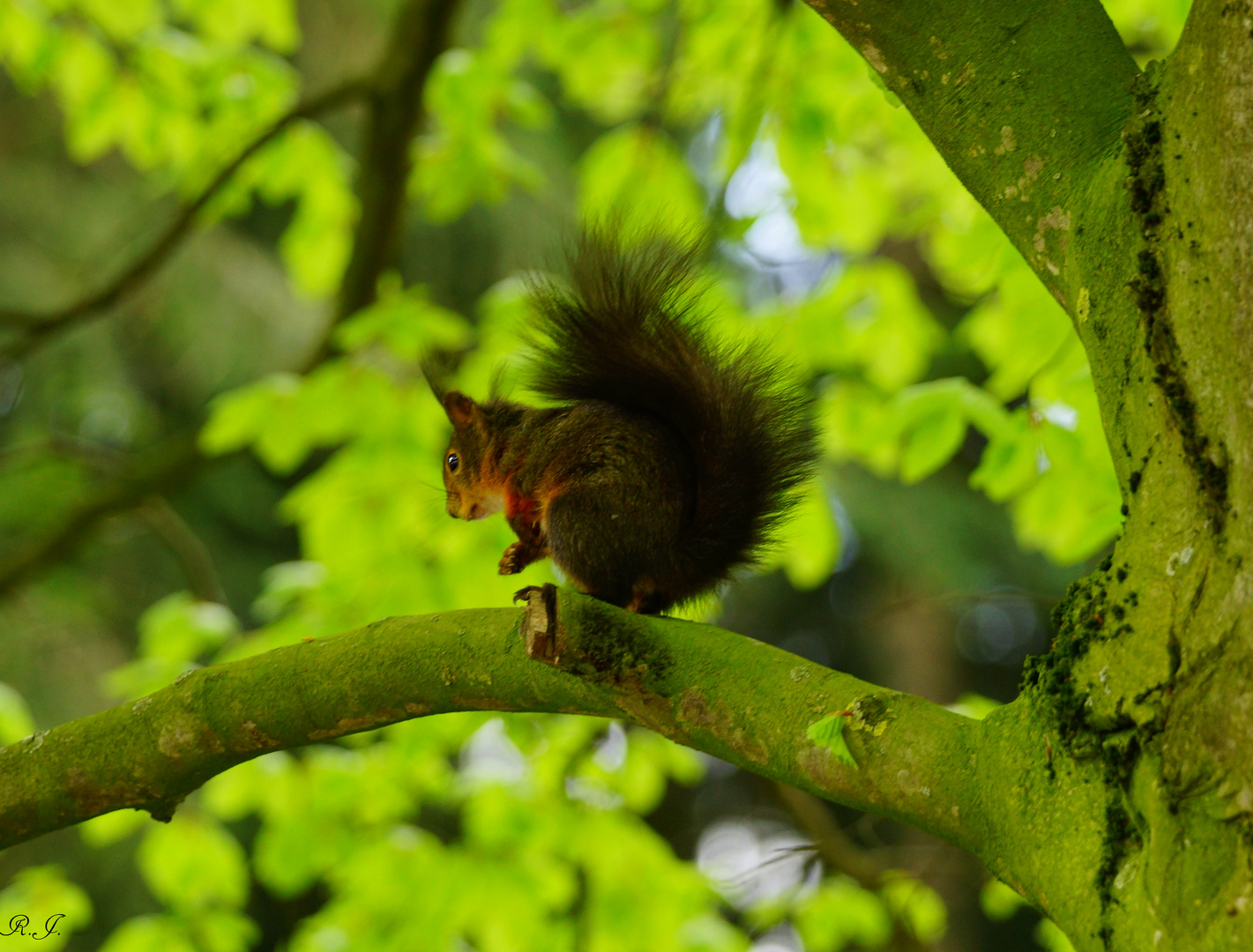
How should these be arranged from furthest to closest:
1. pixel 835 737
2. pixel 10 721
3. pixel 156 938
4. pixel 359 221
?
pixel 359 221 < pixel 156 938 < pixel 10 721 < pixel 835 737

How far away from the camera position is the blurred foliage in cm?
265

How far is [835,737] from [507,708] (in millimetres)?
399

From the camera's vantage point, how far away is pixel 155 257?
3162 mm

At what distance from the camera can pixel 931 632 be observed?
6.44 meters

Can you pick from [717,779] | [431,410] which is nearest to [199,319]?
[431,410]

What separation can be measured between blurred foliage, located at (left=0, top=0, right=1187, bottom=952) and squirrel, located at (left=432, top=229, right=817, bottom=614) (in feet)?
2.37

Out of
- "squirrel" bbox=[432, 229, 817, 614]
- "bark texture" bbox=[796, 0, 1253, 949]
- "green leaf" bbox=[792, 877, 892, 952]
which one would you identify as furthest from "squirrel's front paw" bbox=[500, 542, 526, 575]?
"green leaf" bbox=[792, 877, 892, 952]

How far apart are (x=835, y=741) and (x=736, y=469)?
59 centimetres

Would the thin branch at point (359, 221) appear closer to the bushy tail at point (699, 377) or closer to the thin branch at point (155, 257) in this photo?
the thin branch at point (155, 257)

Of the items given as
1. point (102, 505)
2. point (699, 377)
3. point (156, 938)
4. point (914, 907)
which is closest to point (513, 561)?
point (699, 377)

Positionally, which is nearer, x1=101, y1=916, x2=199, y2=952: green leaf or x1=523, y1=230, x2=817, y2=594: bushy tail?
x1=523, y1=230, x2=817, y2=594: bushy tail

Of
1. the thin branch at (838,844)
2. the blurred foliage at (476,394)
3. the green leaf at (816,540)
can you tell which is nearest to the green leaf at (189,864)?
the blurred foliage at (476,394)

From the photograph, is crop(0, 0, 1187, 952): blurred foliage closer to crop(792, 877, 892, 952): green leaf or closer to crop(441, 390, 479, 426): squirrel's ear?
crop(792, 877, 892, 952): green leaf

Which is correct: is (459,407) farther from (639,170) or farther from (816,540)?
(639,170)
